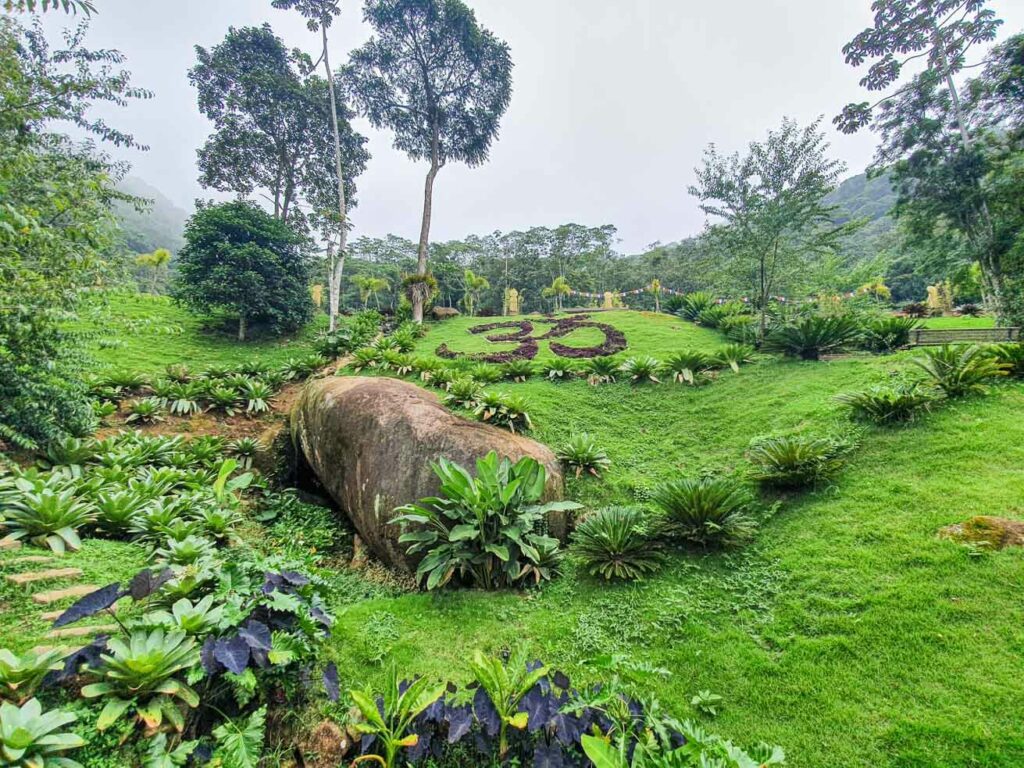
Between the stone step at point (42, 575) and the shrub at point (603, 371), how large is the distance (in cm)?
785

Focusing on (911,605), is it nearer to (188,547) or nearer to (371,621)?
(371,621)

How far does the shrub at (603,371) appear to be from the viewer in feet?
29.2

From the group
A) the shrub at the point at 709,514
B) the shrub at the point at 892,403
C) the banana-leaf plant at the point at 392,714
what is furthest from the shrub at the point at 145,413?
the shrub at the point at 892,403

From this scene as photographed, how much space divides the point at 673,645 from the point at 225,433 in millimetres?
8587

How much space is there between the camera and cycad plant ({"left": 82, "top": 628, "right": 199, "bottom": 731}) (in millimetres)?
1847

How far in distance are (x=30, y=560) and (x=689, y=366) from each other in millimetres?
9271

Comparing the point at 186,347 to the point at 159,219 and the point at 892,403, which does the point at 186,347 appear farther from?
the point at 159,219

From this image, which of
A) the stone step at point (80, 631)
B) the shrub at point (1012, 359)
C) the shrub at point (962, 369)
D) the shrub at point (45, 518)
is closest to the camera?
the stone step at point (80, 631)

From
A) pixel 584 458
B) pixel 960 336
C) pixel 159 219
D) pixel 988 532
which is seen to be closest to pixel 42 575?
pixel 584 458

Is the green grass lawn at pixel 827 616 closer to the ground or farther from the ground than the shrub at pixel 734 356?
closer to the ground

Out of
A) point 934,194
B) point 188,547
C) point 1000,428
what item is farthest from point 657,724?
point 934,194

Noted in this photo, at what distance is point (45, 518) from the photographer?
3447mm

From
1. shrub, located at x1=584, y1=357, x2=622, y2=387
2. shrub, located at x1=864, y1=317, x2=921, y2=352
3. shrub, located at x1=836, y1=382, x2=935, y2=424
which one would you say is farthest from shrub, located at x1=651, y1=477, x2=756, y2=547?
shrub, located at x1=864, y1=317, x2=921, y2=352

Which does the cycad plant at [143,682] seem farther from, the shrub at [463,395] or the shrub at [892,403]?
the shrub at [892,403]
